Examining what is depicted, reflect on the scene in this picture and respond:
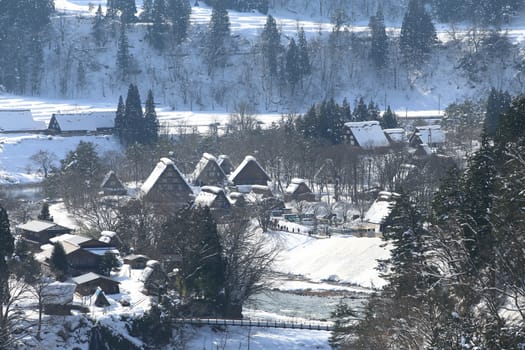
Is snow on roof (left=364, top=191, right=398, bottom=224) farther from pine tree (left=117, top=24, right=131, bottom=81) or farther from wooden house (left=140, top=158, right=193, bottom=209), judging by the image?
pine tree (left=117, top=24, right=131, bottom=81)

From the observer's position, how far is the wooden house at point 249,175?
66375 millimetres

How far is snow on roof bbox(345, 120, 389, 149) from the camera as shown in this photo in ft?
249

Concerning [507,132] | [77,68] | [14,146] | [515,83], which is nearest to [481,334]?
[507,132]

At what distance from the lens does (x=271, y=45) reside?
350 feet

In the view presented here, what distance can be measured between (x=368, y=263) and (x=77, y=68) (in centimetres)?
6596

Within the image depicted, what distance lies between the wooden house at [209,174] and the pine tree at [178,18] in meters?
44.7

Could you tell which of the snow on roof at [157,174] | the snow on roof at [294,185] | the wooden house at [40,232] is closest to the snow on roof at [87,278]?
the wooden house at [40,232]

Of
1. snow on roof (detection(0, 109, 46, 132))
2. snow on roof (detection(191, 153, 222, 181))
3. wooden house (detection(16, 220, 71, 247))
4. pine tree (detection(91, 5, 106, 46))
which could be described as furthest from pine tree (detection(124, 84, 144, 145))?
wooden house (detection(16, 220, 71, 247))

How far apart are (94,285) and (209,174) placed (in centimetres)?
3012

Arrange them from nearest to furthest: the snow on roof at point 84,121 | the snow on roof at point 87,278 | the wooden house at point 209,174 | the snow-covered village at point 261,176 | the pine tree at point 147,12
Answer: the snow-covered village at point 261,176 → the snow on roof at point 87,278 → the wooden house at point 209,174 → the snow on roof at point 84,121 → the pine tree at point 147,12

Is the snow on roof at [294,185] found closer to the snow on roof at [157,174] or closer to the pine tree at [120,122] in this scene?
the snow on roof at [157,174]

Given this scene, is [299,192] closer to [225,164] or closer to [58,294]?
[225,164]

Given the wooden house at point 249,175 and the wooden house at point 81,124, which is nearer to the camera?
the wooden house at point 249,175

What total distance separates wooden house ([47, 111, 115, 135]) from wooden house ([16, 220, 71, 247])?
123 ft
